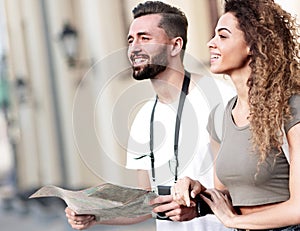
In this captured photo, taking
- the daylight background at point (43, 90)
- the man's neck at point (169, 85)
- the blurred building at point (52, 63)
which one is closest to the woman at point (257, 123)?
the man's neck at point (169, 85)

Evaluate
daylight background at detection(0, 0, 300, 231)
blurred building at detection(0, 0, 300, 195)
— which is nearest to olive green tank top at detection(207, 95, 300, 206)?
blurred building at detection(0, 0, 300, 195)

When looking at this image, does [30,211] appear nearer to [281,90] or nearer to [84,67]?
[84,67]

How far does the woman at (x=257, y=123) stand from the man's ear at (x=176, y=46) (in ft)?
0.37

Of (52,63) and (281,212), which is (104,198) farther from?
(52,63)

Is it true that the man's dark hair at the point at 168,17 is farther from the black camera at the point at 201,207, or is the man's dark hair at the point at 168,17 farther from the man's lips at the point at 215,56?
the black camera at the point at 201,207

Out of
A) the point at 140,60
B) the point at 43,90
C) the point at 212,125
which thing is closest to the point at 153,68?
the point at 140,60

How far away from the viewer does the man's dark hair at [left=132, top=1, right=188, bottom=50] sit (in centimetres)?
112

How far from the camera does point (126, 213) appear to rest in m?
1.04

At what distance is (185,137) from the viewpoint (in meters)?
1.09

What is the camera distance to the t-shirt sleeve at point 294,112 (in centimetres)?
94

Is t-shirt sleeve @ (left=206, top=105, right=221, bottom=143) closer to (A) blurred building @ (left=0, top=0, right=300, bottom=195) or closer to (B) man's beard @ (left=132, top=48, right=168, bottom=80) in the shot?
(B) man's beard @ (left=132, top=48, right=168, bottom=80)

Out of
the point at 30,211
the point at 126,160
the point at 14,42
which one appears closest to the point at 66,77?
the point at 14,42

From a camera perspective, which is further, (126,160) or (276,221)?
(126,160)

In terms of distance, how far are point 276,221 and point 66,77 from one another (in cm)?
475
